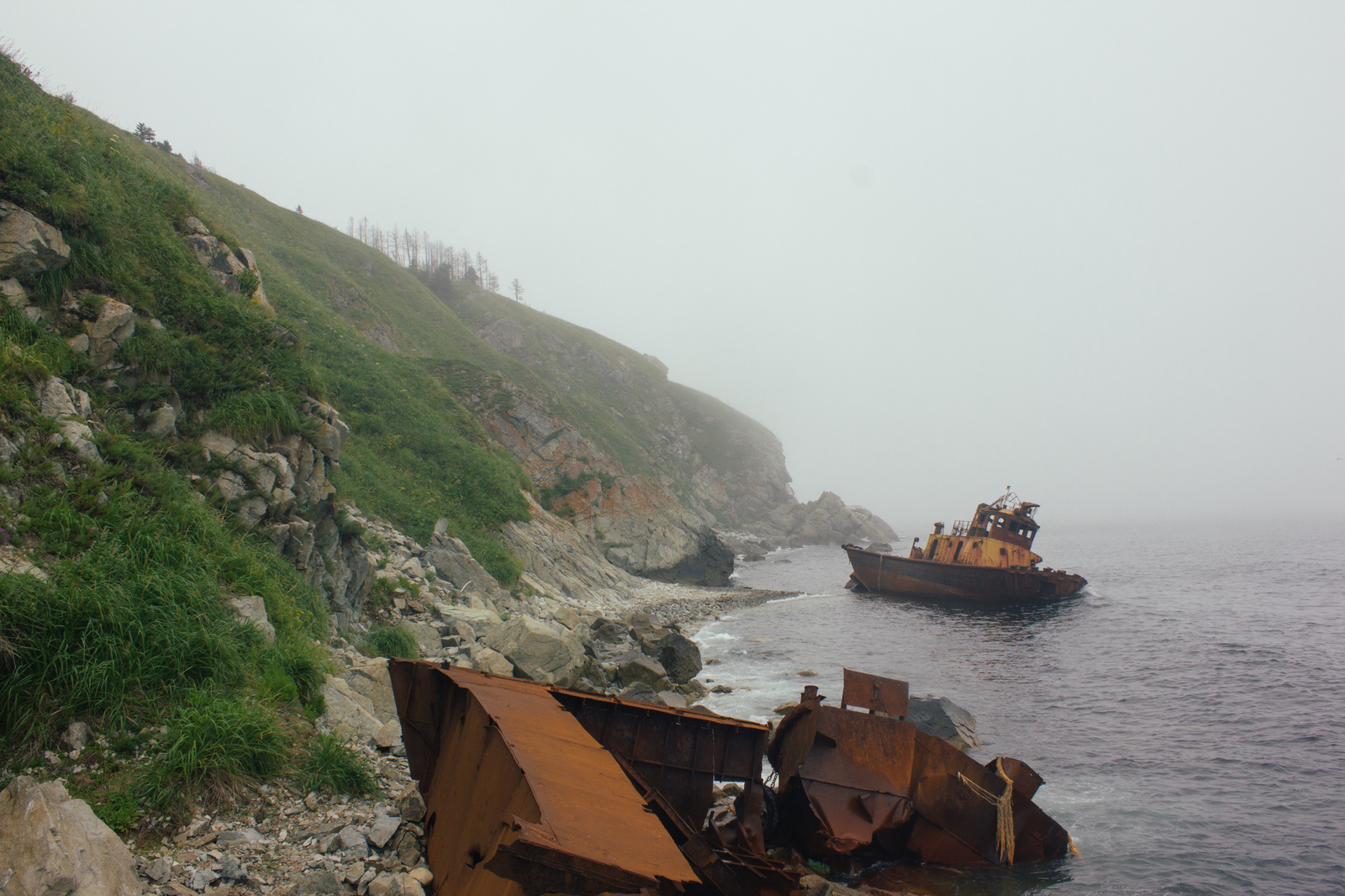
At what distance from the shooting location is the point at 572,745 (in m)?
4.20

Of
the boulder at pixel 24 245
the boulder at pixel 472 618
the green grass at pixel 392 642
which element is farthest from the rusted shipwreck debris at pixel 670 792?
the boulder at pixel 24 245

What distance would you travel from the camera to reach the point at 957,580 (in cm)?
3412

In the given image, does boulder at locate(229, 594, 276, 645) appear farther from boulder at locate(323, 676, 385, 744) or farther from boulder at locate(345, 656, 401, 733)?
boulder at locate(345, 656, 401, 733)

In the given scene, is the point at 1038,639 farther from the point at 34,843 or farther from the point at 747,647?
the point at 34,843

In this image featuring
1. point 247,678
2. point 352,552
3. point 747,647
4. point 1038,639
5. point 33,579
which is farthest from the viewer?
point 1038,639

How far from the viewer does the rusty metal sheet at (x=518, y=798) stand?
265 centimetres

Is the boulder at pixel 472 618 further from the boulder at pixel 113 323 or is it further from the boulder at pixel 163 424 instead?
the boulder at pixel 113 323

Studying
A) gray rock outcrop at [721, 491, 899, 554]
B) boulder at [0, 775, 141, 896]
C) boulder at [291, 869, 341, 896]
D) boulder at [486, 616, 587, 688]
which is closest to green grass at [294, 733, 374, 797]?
boulder at [291, 869, 341, 896]

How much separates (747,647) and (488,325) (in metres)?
58.7

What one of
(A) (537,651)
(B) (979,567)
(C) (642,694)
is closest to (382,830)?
(A) (537,651)

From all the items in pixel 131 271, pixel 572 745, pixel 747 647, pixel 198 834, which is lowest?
pixel 747 647

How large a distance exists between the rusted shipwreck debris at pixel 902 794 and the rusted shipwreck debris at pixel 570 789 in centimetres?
144

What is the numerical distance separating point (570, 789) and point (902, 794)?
6162 mm

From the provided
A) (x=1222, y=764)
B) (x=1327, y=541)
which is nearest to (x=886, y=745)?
(x=1222, y=764)
